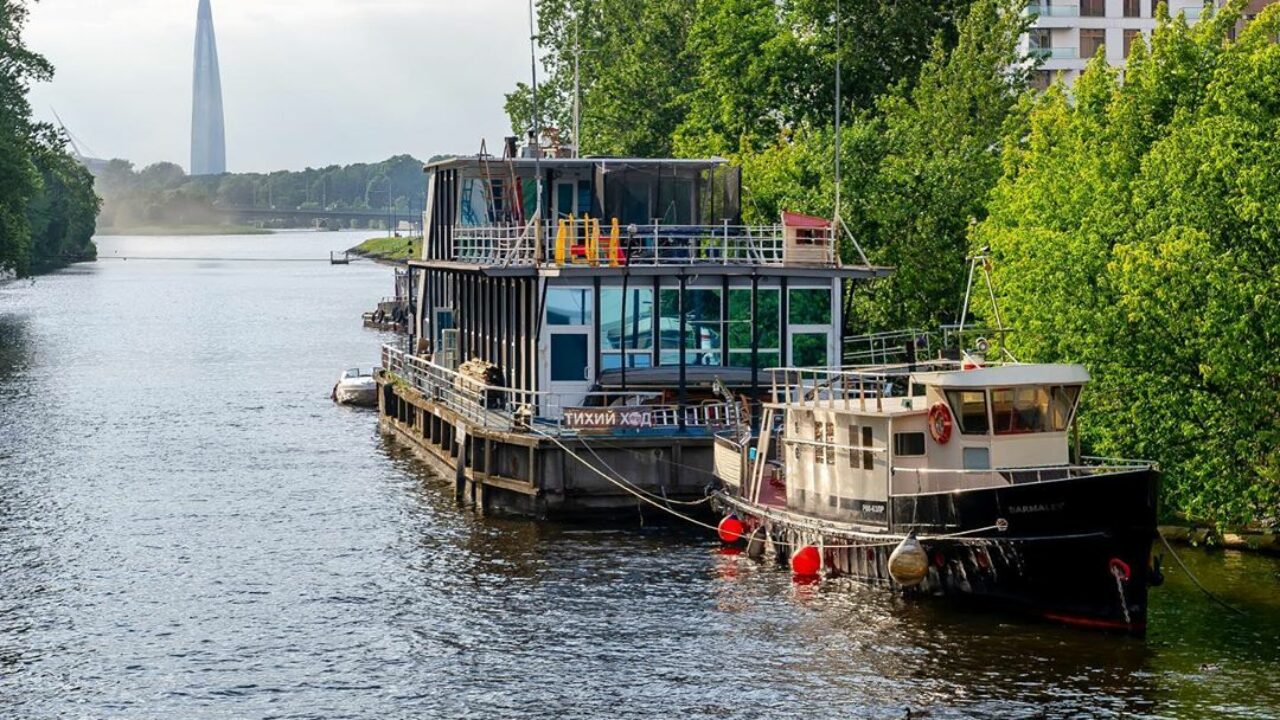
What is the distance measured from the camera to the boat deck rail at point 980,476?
4078cm

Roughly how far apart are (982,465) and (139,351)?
81.4 metres

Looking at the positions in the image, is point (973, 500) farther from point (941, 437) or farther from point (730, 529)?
point (730, 529)

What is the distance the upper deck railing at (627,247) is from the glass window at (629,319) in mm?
1062

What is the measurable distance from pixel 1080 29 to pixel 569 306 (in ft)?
225

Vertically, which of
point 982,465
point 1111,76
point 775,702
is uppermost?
point 1111,76

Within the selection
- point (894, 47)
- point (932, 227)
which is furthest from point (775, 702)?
point (894, 47)

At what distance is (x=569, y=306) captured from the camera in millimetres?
56500

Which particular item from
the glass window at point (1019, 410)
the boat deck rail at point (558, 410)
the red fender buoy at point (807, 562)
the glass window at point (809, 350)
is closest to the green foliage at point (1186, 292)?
the glass window at point (1019, 410)

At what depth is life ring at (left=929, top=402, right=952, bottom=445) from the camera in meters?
41.8

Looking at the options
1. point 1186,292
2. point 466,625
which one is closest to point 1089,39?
point 1186,292

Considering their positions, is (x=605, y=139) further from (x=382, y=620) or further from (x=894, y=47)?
(x=382, y=620)

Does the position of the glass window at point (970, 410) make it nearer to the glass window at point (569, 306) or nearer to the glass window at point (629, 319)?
the glass window at point (629, 319)

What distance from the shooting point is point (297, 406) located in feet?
277

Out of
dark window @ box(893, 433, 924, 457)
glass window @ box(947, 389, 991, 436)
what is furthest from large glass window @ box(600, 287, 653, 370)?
glass window @ box(947, 389, 991, 436)
